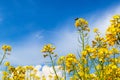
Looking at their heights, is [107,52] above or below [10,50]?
below

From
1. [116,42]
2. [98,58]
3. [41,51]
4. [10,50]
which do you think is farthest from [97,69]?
Result: [10,50]

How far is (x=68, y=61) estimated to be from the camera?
7.43 meters

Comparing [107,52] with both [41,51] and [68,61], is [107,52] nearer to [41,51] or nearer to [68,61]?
[68,61]

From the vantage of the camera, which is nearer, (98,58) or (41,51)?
(98,58)

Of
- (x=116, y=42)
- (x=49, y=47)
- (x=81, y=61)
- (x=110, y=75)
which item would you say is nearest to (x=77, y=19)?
(x=49, y=47)

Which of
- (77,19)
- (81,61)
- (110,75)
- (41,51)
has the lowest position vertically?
(110,75)

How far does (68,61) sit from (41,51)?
1997 mm

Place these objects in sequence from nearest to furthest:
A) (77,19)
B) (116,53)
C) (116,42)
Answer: (116,42)
(116,53)
(77,19)

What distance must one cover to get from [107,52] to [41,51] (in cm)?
304

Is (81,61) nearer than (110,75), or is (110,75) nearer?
(110,75)

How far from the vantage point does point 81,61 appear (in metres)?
6.87

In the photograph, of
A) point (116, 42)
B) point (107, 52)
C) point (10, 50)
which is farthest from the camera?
point (10, 50)

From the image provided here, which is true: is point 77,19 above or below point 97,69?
above

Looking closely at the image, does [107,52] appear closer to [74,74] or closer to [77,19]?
[74,74]
